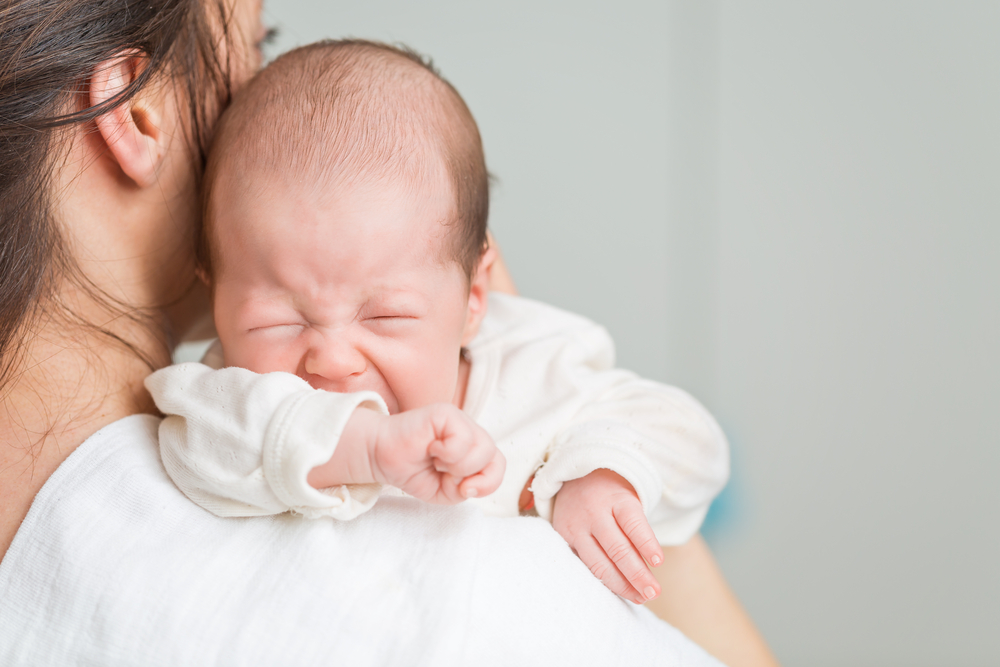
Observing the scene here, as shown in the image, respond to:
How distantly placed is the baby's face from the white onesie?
7 centimetres

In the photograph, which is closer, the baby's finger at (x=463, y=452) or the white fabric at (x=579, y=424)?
the baby's finger at (x=463, y=452)

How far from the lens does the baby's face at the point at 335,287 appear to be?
2.11 feet

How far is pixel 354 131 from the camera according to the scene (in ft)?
2.26

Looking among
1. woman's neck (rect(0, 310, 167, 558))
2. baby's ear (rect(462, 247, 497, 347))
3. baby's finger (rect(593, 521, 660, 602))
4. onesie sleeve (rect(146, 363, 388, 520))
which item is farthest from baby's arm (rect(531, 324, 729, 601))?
woman's neck (rect(0, 310, 167, 558))

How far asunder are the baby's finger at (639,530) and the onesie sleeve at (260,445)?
23cm

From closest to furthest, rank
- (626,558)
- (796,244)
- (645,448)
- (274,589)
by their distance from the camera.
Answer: (274,589), (626,558), (645,448), (796,244)

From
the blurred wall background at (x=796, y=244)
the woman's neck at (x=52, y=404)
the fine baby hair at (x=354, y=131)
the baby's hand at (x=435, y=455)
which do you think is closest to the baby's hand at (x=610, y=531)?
the baby's hand at (x=435, y=455)

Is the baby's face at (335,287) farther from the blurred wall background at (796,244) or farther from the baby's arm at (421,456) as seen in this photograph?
the blurred wall background at (796,244)

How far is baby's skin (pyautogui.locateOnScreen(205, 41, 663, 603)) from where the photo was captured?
64 cm

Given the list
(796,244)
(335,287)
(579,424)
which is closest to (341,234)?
(335,287)

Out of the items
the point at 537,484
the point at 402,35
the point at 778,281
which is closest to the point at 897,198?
the point at 778,281

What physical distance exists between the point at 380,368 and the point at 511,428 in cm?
18

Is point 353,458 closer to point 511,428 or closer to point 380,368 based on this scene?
point 380,368

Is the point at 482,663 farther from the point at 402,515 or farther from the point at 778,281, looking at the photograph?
the point at 778,281
